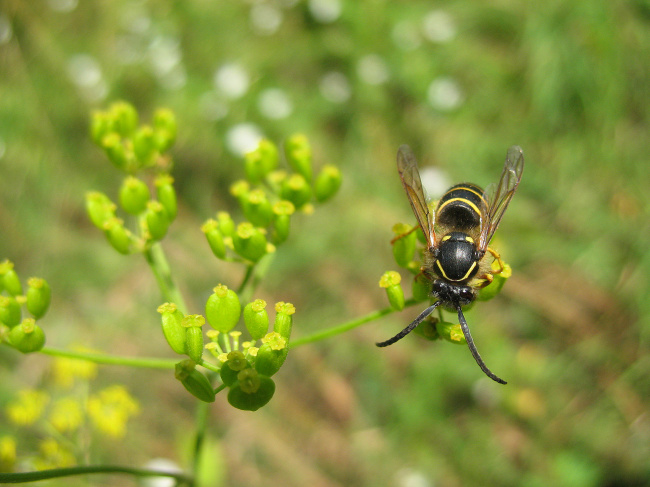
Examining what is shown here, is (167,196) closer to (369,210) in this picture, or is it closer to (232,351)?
(232,351)

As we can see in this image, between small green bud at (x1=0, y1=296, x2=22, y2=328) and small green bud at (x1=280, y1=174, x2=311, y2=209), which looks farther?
small green bud at (x1=280, y1=174, x2=311, y2=209)

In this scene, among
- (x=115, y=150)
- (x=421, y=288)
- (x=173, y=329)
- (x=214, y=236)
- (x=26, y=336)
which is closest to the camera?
(x=173, y=329)

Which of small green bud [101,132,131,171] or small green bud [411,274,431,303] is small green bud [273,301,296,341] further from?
small green bud [101,132,131,171]

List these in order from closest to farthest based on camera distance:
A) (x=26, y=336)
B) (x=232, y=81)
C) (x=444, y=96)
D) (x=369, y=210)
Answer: (x=26, y=336) < (x=369, y=210) < (x=444, y=96) < (x=232, y=81)

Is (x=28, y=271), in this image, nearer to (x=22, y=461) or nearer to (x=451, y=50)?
(x=22, y=461)

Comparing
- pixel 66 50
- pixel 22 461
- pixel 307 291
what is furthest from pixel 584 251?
pixel 66 50

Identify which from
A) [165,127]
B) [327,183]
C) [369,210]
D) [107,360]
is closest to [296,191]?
[327,183]

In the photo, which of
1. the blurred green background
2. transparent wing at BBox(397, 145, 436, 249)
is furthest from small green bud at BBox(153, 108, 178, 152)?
the blurred green background

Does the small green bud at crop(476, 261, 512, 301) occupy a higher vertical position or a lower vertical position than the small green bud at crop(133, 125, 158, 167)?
Result: lower
